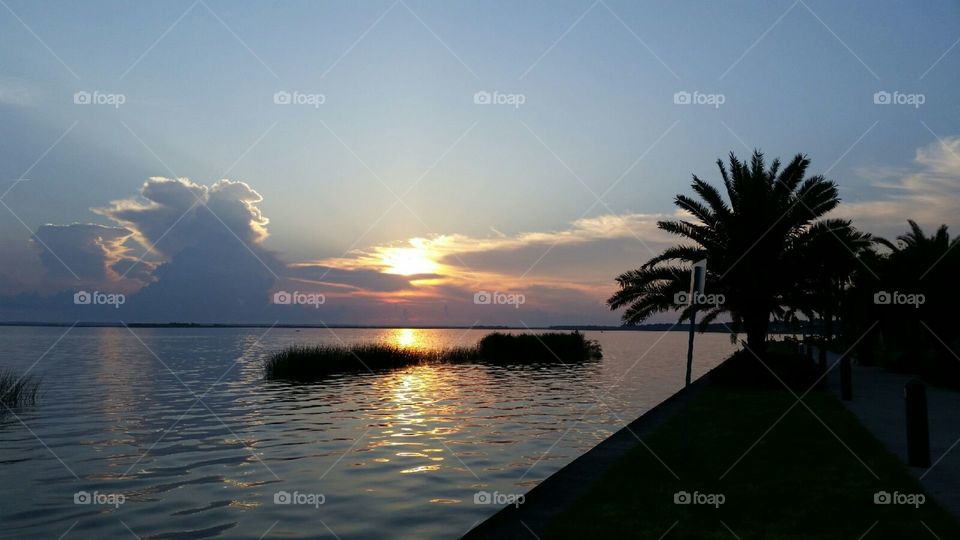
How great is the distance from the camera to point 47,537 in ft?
32.1

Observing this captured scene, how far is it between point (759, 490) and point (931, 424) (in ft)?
29.9

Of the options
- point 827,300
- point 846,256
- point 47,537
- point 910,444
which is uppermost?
point 846,256

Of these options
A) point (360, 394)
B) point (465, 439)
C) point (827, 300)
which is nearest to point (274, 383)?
point (360, 394)

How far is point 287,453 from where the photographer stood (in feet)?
53.0

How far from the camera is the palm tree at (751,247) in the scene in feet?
87.6

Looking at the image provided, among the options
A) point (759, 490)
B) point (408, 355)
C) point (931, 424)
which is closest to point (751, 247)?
point (931, 424)

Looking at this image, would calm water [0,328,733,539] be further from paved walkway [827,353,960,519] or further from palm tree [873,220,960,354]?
palm tree [873,220,960,354]

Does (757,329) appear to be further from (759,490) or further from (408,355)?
(408,355)

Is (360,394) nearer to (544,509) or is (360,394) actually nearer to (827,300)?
(827,300)

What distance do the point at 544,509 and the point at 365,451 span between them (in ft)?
26.7

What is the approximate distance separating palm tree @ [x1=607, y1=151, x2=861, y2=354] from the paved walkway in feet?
13.9

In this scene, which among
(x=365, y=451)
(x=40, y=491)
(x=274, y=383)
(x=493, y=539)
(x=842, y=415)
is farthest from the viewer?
(x=274, y=383)

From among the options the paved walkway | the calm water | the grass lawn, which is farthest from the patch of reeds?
the grass lawn

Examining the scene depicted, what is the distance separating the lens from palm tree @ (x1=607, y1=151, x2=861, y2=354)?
26703 mm
